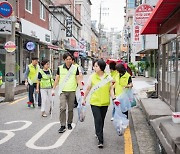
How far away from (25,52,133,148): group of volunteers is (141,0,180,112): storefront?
1443mm

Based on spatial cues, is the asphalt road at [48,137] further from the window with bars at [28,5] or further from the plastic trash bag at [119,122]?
the window with bars at [28,5]

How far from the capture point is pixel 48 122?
27.9 ft

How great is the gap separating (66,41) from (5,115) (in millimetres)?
30965

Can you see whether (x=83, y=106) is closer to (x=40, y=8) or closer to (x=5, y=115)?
(x=5, y=115)

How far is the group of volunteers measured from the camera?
6.16 m

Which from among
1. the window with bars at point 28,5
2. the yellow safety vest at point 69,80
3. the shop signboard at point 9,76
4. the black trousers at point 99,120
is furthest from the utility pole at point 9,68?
the window with bars at point 28,5

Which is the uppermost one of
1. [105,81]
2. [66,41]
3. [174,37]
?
[66,41]

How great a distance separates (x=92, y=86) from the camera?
6.27 metres

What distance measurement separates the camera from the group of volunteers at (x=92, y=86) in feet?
20.2

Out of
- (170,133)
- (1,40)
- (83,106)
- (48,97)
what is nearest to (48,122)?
(48,97)

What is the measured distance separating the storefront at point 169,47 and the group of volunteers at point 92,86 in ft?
4.73

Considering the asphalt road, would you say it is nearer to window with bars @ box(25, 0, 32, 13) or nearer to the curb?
the curb

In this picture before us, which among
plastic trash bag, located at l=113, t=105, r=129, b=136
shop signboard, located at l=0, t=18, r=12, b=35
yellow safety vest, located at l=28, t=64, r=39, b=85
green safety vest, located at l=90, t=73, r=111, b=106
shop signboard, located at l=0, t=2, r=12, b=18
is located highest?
shop signboard, located at l=0, t=2, r=12, b=18

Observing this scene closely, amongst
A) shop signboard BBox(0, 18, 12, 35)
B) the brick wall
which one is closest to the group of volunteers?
shop signboard BBox(0, 18, 12, 35)
